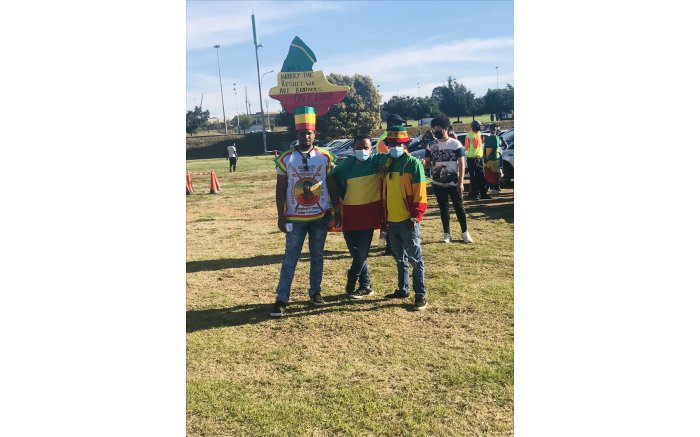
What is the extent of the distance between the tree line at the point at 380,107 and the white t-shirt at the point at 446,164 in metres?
36.7

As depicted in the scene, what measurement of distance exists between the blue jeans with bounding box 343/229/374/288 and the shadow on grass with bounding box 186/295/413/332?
0.26m

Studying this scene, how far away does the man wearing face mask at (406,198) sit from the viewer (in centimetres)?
509

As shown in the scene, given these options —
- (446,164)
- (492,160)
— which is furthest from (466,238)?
(492,160)

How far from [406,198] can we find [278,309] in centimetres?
163

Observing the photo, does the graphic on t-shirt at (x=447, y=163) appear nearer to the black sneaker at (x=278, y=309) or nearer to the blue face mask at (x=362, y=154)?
the blue face mask at (x=362, y=154)

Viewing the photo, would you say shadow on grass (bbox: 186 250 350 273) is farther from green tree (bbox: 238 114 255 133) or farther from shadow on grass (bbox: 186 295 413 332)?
green tree (bbox: 238 114 255 133)

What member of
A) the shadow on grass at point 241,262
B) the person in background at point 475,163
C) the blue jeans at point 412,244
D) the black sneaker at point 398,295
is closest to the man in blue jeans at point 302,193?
the blue jeans at point 412,244

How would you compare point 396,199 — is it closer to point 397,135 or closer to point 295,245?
point 397,135

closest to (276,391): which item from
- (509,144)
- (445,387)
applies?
(445,387)

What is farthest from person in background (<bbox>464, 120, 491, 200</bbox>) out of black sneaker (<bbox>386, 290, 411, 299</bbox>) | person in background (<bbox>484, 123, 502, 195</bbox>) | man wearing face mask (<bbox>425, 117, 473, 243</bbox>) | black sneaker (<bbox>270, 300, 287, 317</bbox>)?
black sneaker (<bbox>270, 300, 287, 317</bbox>)

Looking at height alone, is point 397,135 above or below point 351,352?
above

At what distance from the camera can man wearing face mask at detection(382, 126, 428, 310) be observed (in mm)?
5090

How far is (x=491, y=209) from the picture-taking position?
Answer: 424 inches

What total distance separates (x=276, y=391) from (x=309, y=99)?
6277 mm
